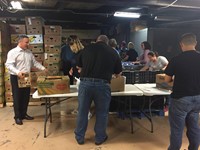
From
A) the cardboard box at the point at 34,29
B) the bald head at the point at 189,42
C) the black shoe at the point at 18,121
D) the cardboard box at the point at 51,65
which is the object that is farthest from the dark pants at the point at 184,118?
the cardboard box at the point at 34,29

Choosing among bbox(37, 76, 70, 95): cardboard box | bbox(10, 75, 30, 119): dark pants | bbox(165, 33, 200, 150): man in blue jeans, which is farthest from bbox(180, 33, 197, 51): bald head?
bbox(10, 75, 30, 119): dark pants

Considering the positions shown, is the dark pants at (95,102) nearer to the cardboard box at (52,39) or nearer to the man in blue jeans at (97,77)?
the man in blue jeans at (97,77)

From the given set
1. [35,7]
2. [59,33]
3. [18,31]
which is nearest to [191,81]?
[59,33]

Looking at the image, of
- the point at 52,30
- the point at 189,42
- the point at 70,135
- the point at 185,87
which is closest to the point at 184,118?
the point at 185,87

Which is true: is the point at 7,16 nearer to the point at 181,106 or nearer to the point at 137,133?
the point at 137,133

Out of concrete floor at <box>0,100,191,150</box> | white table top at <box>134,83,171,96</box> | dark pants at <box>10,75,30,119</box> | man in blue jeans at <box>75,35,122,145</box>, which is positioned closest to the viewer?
man in blue jeans at <box>75,35,122,145</box>

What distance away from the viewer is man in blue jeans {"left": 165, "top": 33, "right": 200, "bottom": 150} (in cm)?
210

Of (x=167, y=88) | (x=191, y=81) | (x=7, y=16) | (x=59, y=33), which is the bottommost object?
(x=167, y=88)

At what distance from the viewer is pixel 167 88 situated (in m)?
3.09

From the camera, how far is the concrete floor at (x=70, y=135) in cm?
280

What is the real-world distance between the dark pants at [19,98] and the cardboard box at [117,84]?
1.68 m

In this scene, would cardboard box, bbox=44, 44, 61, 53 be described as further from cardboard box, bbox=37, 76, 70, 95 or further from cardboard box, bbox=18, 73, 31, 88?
cardboard box, bbox=37, 76, 70, 95

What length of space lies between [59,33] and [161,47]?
4503 millimetres

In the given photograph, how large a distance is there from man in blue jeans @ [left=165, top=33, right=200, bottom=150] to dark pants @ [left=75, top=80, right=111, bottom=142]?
33.4 inches
